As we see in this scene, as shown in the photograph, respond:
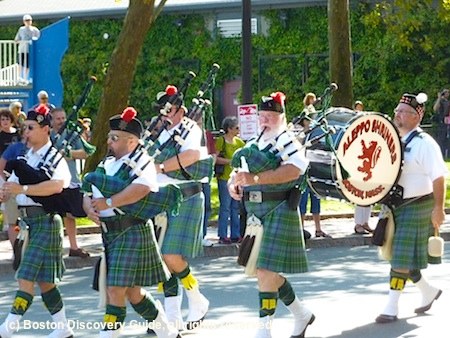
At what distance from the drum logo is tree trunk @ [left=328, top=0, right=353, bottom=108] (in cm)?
1040

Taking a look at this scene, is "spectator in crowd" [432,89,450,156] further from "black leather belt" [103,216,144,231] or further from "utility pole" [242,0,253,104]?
"black leather belt" [103,216,144,231]

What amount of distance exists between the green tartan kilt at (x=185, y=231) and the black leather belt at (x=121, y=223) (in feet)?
4.47

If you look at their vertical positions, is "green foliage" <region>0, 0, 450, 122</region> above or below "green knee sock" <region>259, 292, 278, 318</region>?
above

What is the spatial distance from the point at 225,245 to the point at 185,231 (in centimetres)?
554

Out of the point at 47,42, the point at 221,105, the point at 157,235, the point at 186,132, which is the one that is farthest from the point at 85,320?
the point at 221,105

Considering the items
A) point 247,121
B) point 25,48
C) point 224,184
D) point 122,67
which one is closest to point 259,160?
point 224,184

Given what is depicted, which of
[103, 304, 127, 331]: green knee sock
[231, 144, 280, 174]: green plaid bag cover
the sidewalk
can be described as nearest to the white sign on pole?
the sidewalk

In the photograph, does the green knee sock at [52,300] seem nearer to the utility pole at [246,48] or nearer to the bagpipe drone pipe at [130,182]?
the bagpipe drone pipe at [130,182]

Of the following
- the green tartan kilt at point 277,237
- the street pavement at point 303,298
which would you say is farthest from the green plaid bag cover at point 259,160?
the street pavement at point 303,298

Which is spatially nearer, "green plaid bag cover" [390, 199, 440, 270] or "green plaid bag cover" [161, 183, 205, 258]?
"green plaid bag cover" [161, 183, 205, 258]

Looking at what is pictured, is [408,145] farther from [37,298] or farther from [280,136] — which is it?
[37,298]

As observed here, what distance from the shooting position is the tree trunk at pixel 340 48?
2095 centimetres

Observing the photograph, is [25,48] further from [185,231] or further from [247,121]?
[185,231]

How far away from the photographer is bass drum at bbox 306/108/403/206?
33.1 feet
